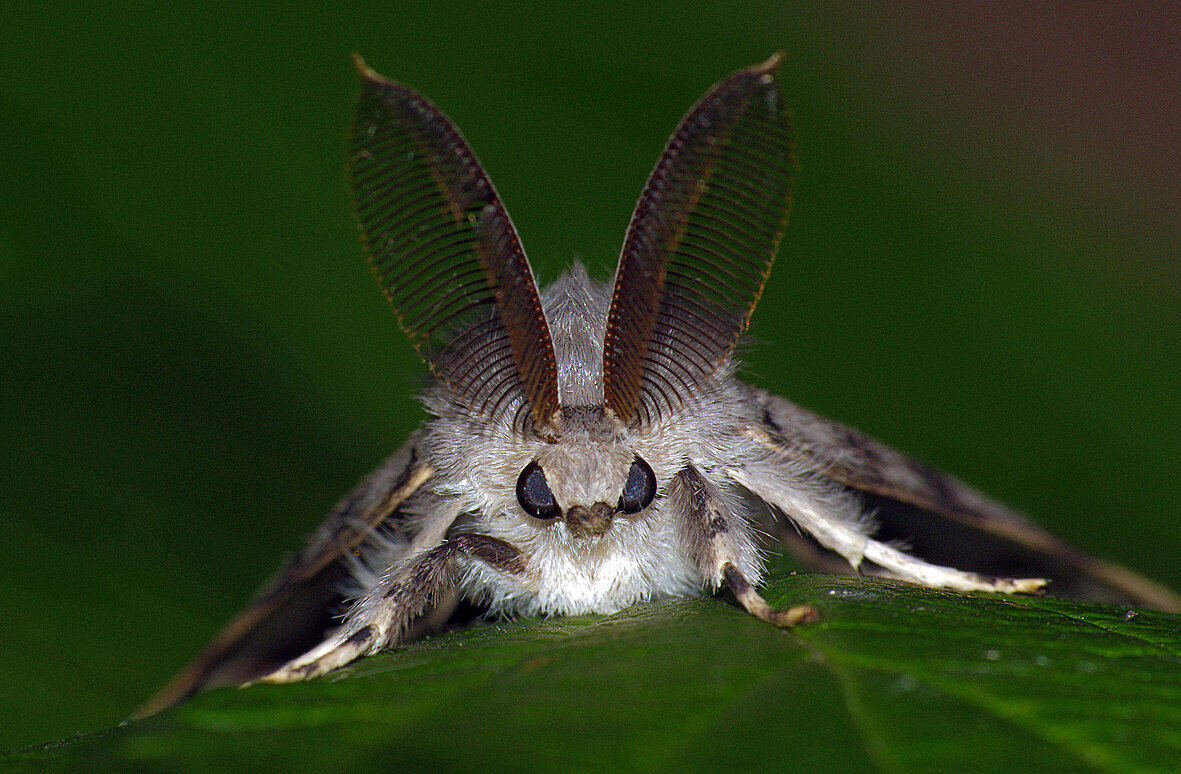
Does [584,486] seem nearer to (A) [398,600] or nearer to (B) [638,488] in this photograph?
(B) [638,488]

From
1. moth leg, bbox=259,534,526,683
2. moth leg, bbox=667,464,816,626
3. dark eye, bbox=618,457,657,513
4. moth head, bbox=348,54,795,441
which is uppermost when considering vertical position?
moth head, bbox=348,54,795,441

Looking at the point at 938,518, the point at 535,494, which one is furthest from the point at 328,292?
the point at 938,518

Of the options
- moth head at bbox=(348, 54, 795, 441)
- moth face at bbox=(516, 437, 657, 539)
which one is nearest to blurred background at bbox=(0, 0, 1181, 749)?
moth head at bbox=(348, 54, 795, 441)

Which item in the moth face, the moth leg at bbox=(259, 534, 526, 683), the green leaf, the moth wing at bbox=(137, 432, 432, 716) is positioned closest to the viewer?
the green leaf

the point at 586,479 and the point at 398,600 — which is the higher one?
the point at 586,479

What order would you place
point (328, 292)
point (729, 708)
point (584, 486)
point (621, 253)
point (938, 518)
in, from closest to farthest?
point (729, 708), point (621, 253), point (584, 486), point (938, 518), point (328, 292)

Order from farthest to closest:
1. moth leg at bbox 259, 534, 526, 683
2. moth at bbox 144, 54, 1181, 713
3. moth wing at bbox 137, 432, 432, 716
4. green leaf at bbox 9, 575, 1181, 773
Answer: moth wing at bbox 137, 432, 432, 716
moth at bbox 144, 54, 1181, 713
moth leg at bbox 259, 534, 526, 683
green leaf at bbox 9, 575, 1181, 773

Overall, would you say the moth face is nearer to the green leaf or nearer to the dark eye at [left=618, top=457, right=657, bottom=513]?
the dark eye at [left=618, top=457, right=657, bottom=513]

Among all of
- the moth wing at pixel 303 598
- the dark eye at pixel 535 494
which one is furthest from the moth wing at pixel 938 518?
the moth wing at pixel 303 598

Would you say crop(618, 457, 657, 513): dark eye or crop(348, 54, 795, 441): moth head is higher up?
crop(348, 54, 795, 441): moth head
